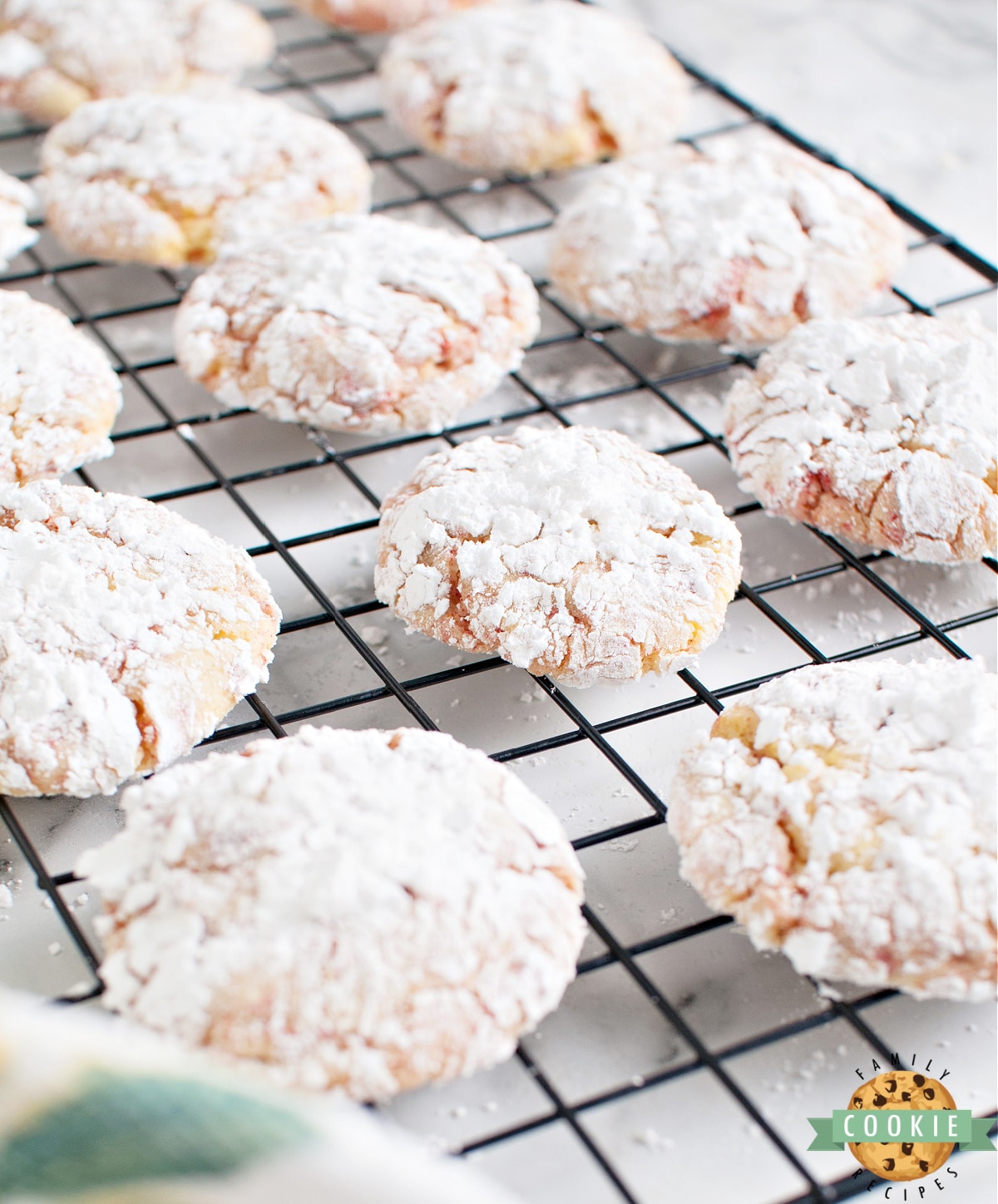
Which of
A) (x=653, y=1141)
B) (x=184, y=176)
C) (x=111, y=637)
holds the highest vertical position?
(x=184, y=176)

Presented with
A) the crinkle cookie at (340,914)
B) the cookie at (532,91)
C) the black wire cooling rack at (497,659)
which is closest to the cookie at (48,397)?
the black wire cooling rack at (497,659)

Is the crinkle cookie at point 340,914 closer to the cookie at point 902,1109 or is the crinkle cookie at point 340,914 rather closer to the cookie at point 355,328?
the cookie at point 902,1109

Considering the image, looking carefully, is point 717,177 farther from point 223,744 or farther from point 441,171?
point 223,744

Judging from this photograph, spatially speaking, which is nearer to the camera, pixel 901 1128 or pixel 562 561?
pixel 901 1128

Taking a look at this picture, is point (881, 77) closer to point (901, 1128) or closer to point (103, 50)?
point (103, 50)

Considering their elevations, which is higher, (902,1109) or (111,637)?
(111,637)

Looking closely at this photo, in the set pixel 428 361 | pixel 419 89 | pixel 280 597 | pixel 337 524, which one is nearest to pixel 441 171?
pixel 419 89

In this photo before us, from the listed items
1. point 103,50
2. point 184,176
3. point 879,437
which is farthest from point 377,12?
point 879,437
